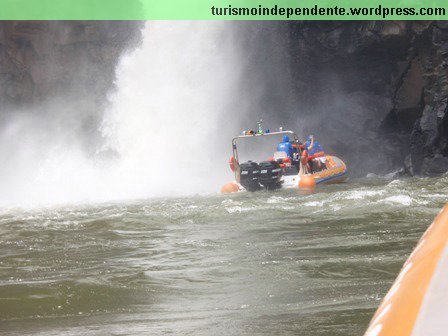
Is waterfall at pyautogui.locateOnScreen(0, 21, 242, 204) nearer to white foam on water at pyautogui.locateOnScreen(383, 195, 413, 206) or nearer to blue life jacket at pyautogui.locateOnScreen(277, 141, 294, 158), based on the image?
blue life jacket at pyautogui.locateOnScreen(277, 141, 294, 158)

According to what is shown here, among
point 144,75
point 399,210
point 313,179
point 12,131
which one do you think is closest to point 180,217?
point 399,210

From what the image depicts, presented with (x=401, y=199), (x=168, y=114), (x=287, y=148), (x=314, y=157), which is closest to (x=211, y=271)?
(x=401, y=199)

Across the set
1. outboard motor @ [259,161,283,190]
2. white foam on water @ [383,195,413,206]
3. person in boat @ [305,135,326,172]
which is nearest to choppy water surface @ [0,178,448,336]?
white foam on water @ [383,195,413,206]

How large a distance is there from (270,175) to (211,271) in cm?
860

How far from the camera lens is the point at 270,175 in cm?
1330

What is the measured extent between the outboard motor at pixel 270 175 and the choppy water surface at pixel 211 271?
14.9 ft

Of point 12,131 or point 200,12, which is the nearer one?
point 200,12

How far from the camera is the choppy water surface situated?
3396 mm

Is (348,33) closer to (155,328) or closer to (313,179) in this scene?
(313,179)

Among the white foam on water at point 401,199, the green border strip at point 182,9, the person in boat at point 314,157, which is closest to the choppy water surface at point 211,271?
the white foam on water at point 401,199

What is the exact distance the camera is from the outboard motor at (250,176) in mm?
13289

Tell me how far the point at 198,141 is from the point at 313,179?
Result: 8.21 m

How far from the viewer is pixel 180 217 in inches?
349

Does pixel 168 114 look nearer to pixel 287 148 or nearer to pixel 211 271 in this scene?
pixel 287 148
